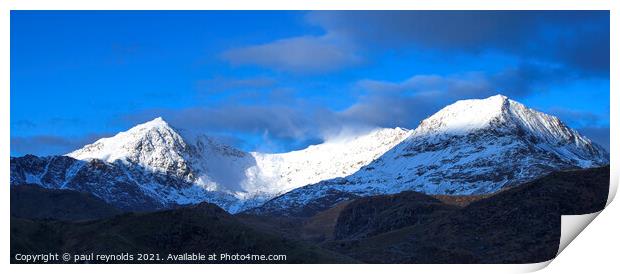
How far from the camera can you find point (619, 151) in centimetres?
5416

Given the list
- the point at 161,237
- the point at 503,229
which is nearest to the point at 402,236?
the point at 503,229

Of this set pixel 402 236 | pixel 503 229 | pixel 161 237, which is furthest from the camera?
pixel 402 236

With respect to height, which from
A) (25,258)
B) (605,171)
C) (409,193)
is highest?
(409,193)

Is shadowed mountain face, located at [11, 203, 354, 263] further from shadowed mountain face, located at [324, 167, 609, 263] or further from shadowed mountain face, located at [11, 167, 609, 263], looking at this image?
shadowed mountain face, located at [324, 167, 609, 263]

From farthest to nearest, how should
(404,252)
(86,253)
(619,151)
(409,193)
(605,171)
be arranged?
(409,193)
(605,171)
(404,252)
(86,253)
(619,151)

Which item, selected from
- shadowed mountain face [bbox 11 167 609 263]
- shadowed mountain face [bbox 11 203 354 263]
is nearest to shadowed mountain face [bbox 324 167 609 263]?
shadowed mountain face [bbox 11 167 609 263]

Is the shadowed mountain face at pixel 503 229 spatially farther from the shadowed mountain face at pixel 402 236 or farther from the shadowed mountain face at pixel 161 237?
the shadowed mountain face at pixel 161 237

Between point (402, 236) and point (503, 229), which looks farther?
point (402, 236)

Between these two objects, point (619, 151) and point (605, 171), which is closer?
point (619, 151)

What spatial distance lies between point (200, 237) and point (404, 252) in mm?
21344

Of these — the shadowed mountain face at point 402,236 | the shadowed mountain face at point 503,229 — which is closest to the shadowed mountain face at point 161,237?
the shadowed mountain face at point 402,236

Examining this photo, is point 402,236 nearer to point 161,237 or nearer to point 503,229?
point 503,229
